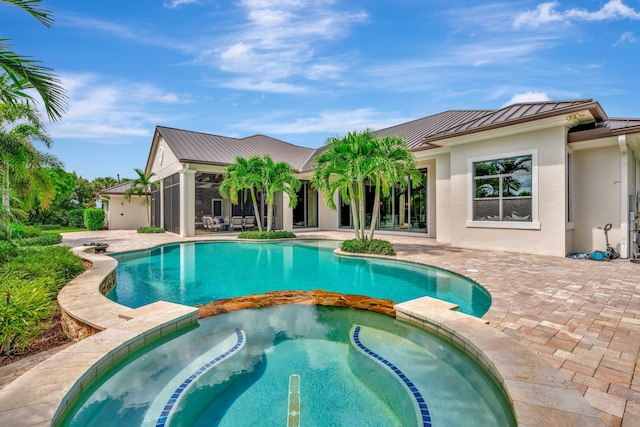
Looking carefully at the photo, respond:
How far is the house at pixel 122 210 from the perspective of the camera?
24625mm

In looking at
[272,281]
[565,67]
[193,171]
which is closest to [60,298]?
[272,281]

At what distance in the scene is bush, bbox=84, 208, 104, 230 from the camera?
23.0 meters

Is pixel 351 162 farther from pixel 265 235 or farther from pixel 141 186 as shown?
pixel 141 186

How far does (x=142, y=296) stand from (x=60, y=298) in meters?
1.50

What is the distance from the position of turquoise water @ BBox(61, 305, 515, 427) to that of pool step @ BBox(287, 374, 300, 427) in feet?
0.15

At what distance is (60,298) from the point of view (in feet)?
16.6

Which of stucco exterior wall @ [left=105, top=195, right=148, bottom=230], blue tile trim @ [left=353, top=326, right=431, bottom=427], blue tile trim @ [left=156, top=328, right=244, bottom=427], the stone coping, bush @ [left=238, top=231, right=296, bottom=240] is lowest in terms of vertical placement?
blue tile trim @ [left=353, top=326, right=431, bottom=427]

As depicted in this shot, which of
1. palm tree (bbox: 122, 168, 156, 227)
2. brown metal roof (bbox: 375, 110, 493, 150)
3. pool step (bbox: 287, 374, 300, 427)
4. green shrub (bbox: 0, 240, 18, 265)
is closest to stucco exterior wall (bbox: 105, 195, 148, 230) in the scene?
palm tree (bbox: 122, 168, 156, 227)

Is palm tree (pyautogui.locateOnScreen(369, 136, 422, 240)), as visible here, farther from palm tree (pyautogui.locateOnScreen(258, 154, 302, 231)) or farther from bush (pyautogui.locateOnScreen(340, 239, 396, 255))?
palm tree (pyautogui.locateOnScreen(258, 154, 302, 231))

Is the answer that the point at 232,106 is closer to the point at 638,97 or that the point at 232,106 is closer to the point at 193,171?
the point at 193,171

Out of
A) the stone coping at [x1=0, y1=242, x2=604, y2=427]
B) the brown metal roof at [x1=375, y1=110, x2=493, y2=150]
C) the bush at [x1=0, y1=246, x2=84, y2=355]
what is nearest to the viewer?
the stone coping at [x1=0, y1=242, x2=604, y2=427]

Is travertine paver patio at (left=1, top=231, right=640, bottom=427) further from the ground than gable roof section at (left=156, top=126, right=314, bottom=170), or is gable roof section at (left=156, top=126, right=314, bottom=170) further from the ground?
gable roof section at (left=156, top=126, right=314, bottom=170)

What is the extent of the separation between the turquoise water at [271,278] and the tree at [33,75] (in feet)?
11.7

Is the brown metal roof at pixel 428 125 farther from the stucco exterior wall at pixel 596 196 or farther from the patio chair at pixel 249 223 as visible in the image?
the patio chair at pixel 249 223
